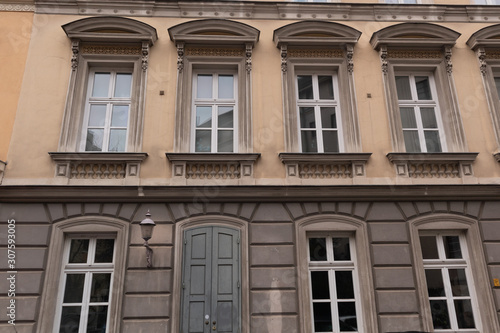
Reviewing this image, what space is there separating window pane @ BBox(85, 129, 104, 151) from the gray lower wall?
4.09 feet

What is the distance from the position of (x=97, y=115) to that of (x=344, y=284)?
6.02 m

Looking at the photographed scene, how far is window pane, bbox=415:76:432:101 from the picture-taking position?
8094 millimetres

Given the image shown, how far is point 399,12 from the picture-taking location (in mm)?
8430

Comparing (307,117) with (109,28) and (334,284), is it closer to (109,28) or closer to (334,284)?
(334,284)

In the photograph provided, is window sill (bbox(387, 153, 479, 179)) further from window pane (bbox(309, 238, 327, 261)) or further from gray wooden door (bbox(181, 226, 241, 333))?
gray wooden door (bbox(181, 226, 241, 333))

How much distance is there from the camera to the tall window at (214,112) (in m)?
7.54

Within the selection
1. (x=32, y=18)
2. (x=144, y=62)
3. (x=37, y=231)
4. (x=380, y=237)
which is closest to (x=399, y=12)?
(x=380, y=237)

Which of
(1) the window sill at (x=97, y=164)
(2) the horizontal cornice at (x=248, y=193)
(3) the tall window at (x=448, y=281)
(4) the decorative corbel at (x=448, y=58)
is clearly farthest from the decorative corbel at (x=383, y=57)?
(1) the window sill at (x=97, y=164)

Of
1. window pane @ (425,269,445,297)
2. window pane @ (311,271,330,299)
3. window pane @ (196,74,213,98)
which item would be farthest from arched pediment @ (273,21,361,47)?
window pane @ (425,269,445,297)

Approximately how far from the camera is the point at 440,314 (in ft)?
21.7

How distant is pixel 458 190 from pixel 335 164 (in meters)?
2.38

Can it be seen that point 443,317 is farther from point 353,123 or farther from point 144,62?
point 144,62

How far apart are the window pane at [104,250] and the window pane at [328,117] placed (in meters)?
4.87

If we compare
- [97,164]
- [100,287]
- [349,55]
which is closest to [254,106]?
[349,55]
